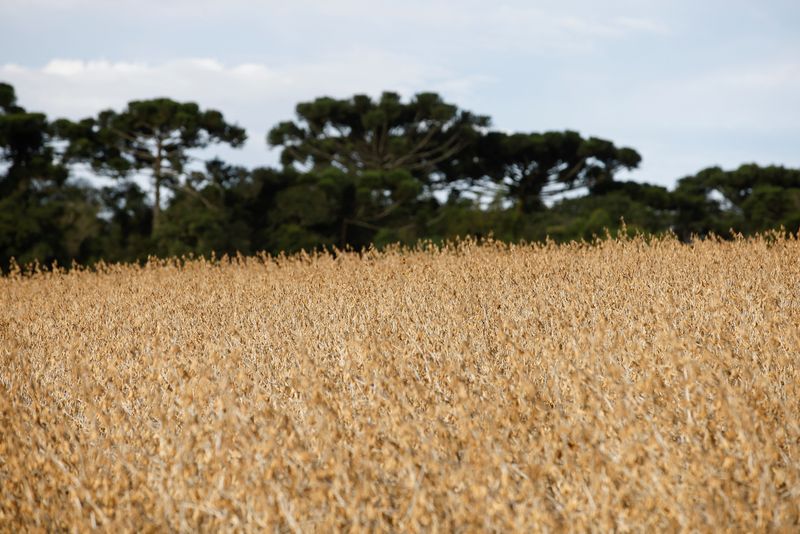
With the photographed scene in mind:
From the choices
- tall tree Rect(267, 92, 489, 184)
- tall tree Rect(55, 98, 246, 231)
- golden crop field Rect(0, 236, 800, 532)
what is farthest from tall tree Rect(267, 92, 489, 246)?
golden crop field Rect(0, 236, 800, 532)

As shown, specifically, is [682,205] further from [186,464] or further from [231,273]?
[186,464]

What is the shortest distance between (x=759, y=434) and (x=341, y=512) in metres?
1.44

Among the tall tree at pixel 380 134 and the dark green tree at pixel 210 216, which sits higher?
the tall tree at pixel 380 134

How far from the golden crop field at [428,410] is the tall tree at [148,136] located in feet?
50.9

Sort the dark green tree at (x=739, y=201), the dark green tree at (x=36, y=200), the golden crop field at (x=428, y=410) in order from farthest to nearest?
the dark green tree at (x=739, y=201) < the dark green tree at (x=36, y=200) < the golden crop field at (x=428, y=410)

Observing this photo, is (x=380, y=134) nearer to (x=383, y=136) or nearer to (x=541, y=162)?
(x=383, y=136)

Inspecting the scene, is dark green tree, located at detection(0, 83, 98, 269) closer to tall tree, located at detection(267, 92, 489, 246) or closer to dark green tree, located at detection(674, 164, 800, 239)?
tall tree, located at detection(267, 92, 489, 246)

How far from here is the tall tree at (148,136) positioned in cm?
2186

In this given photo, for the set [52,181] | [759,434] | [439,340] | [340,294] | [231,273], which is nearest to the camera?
[759,434]

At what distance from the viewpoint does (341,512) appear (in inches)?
95.3

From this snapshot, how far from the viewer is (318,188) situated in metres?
21.7

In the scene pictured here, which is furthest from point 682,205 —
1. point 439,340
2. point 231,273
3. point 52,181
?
point 439,340

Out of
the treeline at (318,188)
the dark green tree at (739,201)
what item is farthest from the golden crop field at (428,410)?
the dark green tree at (739,201)

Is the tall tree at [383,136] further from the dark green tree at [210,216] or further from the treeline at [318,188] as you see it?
the dark green tree at [210,216]
